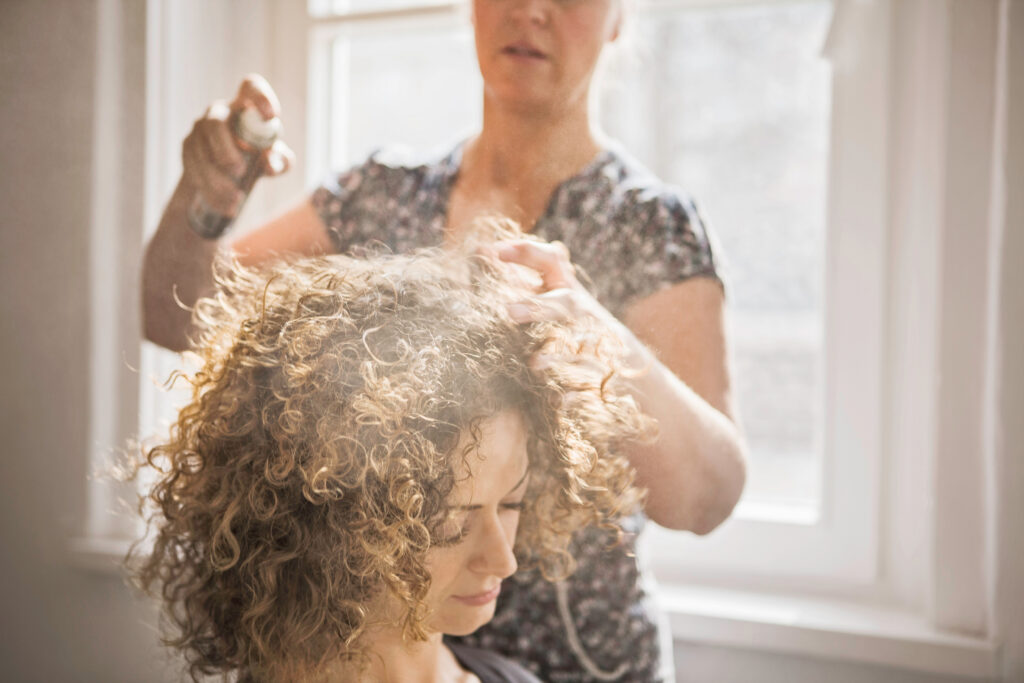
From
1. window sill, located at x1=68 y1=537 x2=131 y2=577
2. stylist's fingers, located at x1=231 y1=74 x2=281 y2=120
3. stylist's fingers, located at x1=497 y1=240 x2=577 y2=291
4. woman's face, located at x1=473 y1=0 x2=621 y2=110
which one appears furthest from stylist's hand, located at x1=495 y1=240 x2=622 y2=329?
window sill, located at x1=68 y1=537 x2=131 y2=577

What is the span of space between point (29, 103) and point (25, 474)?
27cm

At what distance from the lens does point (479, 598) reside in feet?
1.69

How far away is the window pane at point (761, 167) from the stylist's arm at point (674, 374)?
44 millimetres

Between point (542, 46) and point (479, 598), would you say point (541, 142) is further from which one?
point (479, 598)

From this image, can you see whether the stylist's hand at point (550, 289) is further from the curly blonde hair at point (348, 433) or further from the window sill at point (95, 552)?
the window sill at point (95, 552)

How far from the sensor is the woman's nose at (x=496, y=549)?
19.2 inches

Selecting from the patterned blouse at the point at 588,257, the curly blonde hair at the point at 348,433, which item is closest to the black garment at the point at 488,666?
the patterned blouse at the point at 588,257

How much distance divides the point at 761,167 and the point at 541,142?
0.17m

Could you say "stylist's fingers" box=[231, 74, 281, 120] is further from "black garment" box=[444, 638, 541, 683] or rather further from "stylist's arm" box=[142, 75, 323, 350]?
"black garment" box=[444, 638, 541, 683]

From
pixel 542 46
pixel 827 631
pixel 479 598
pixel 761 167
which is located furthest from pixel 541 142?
pixel 827 631

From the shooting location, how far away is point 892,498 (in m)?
0.57

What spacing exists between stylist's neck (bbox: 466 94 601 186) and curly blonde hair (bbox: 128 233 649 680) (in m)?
0.07

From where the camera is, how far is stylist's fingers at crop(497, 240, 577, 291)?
49 centimetres

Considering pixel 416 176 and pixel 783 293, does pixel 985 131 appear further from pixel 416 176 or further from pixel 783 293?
pixel 416 176
